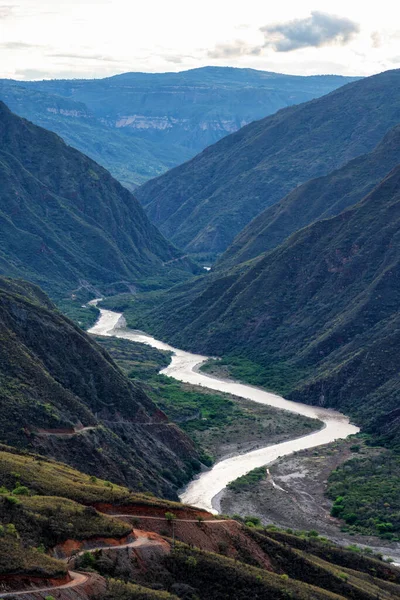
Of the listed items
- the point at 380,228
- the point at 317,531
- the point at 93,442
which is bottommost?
the point at 317,531

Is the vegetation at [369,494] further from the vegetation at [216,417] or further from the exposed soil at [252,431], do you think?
the vegetation at [216,417]

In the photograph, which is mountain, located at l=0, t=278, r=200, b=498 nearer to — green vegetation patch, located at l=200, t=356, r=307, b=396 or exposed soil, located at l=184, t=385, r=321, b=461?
exposed soil, located at l=184, t=385, r=321, b=461

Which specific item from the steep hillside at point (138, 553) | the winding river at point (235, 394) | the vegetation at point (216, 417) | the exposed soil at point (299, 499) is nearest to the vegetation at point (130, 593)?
the steep hillside at point (138, 553)

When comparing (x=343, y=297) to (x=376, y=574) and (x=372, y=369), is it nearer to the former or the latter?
(x=372, y=369)

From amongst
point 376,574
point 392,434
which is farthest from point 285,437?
point 376,574

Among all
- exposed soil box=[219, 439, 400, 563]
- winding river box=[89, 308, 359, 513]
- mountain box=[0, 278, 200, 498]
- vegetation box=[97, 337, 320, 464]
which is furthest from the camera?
vegetation box=[97, 337, 320, 464]

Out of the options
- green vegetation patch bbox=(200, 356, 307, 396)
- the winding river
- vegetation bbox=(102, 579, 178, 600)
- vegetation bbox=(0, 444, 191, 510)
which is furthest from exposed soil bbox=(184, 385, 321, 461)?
vegetation bbox=(102, 579, 178, 600)
